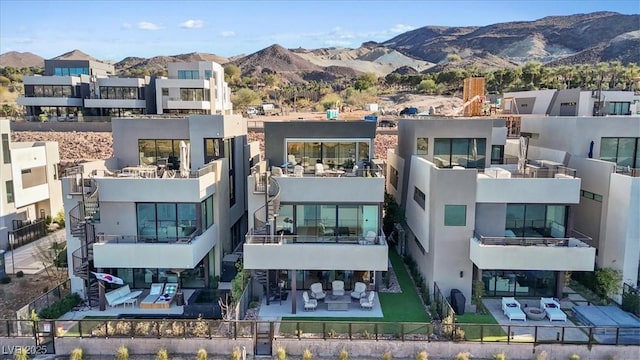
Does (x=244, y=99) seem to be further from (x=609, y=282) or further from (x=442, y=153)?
(x=609, y=282)

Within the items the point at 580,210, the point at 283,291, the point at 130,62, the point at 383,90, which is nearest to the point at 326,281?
the point at 283,291

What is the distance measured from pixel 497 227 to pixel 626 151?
8.02 m

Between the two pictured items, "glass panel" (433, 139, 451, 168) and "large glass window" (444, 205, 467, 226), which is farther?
"glass panel" (433, 139, 451, 168)

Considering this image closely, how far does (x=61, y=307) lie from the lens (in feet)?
57.1

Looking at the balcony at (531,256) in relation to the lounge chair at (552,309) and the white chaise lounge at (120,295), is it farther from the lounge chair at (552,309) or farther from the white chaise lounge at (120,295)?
the white chaise lounge at (120,295)

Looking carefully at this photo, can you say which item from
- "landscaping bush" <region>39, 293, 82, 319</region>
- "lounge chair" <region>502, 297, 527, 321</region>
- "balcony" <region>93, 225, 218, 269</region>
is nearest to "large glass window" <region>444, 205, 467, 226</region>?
"lounge chair" <region>502, 297, 527, 321</region>

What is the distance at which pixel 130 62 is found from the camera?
200 m

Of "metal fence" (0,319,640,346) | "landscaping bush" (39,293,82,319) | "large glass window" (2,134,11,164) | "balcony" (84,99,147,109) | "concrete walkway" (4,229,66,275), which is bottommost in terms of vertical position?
"concrete walkway" (4,229,66,275)

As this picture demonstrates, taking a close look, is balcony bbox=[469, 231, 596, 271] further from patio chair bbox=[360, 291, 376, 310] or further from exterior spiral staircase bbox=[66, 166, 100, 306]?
exterior spiral staircase bbox=[66, 166, 100, 306]

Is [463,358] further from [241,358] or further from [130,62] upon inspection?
[130,62]

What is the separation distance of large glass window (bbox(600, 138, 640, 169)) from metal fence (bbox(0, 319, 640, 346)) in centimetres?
978

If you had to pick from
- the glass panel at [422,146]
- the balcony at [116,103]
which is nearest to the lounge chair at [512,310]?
the glass panel at [422,146]

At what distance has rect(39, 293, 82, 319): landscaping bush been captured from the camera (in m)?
16.8

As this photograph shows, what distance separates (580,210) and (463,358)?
36.2ft
